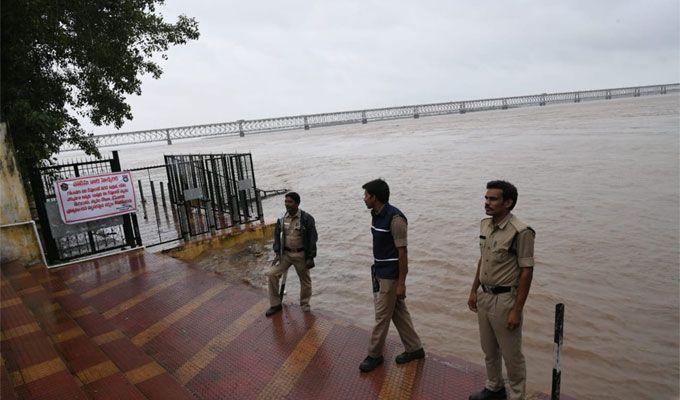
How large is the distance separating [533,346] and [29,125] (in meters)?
8.95

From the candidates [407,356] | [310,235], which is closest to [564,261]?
[407,356]

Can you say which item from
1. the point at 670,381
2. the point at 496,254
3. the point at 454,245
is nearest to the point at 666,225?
the point at 454,245

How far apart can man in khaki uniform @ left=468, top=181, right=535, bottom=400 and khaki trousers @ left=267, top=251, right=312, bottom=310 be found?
8.01ft

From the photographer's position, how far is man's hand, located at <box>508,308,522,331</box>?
119 inches

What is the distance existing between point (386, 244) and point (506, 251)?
1069mm

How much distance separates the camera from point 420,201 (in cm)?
1422

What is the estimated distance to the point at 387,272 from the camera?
3.82 metres

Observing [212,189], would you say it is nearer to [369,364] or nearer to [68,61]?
[68,61]

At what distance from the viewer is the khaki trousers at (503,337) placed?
3121 mm


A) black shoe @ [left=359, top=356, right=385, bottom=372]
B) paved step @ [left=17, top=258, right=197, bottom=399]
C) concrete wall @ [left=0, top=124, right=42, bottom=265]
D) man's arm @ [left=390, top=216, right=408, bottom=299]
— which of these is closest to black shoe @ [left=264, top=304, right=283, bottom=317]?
paved step @ [left=17, top=258, right=197, bottom=399]

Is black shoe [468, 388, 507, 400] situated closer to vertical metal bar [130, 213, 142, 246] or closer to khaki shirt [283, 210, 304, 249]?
khaki shirt [283, 210, 304, 249]

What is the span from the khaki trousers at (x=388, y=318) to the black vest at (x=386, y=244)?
10 centimetres

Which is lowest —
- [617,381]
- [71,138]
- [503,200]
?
[617,381]

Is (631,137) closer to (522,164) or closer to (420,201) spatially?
(522,164)
